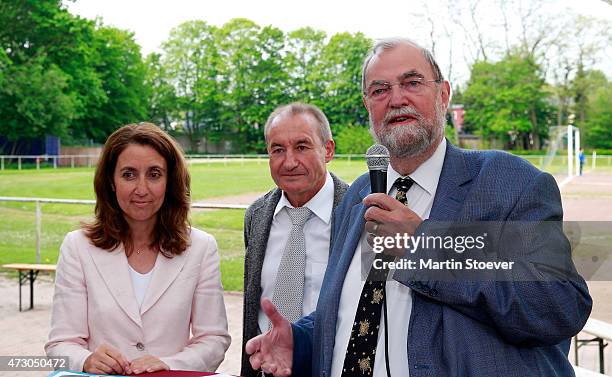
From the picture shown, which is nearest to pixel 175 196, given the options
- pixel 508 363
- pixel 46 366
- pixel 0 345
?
pixel 46 366

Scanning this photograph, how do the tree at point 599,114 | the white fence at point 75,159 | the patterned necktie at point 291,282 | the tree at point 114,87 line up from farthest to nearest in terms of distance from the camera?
the tree at point 114,87 < the white fence at point 75,159 < the tree at point 599,114 < the patterned necktie at point 291,282

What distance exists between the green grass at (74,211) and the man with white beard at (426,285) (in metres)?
1.47

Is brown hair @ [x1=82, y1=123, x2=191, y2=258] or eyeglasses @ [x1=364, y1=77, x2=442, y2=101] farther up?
eyeglasses @ [x1=364, y1=77, x2=442, y2=101]

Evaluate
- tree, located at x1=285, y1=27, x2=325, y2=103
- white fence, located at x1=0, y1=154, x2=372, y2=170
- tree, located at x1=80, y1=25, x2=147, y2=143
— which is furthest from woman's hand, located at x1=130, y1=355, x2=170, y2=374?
tree, located at x1=80, y1=25, x2=147, y2=143

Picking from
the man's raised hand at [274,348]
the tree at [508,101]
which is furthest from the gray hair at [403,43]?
the tree at [508,101]

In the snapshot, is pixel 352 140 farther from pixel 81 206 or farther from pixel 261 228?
pixel 261 228

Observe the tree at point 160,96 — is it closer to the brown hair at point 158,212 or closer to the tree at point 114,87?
the tree at point 114,87

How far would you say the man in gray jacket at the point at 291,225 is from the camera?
9.06 ft

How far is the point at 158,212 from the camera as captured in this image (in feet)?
8.54

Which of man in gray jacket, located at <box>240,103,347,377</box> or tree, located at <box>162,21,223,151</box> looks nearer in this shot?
man in gray jacket, located at <box>240,103,347,377</box>

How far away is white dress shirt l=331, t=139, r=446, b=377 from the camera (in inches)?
68.4

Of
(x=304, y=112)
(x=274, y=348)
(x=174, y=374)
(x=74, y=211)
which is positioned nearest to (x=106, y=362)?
(x=174, y=374)

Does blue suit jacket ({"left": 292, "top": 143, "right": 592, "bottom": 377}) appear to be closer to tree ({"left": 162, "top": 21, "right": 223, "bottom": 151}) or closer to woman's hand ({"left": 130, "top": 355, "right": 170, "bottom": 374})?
woman's hand ({"left": 130, "top": 355, "right": 170, "bottom": 374})

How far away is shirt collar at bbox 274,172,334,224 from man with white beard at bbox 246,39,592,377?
0.72m
